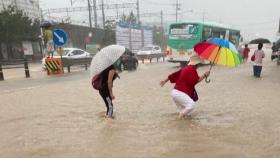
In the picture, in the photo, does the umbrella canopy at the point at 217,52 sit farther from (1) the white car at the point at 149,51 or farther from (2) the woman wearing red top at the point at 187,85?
(1) the white car at the point at 149,51

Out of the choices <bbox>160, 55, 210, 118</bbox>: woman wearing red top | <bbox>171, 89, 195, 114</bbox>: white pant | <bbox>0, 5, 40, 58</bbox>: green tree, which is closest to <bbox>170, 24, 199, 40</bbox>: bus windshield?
<bbox>160, 55, 210, 118</bbox>: woman wearing red top

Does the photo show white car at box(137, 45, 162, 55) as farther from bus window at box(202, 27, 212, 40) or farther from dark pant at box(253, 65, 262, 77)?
dark pant at box(253, 65, 262, 77)

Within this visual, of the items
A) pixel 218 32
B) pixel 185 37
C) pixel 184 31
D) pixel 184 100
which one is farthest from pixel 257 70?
pixel 218 32

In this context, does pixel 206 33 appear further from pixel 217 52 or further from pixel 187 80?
pixel 187 80

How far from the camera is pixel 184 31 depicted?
26.7 m

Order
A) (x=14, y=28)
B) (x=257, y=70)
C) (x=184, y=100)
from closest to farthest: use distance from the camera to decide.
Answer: (x=184, y=100)
(x=257, y=70)
(x=14, y=28)

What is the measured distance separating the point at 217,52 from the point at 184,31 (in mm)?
18450

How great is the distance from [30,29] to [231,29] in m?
20.8

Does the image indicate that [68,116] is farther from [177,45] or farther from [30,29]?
[30,29]

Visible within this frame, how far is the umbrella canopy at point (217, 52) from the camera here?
8445mm

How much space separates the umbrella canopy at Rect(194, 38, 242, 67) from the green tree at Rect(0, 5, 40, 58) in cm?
3372

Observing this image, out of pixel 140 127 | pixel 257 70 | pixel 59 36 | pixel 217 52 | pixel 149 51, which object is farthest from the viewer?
pixel 149 51

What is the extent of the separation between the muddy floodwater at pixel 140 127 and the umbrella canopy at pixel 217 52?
1221 millimetres

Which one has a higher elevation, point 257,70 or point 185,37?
point 185,37
